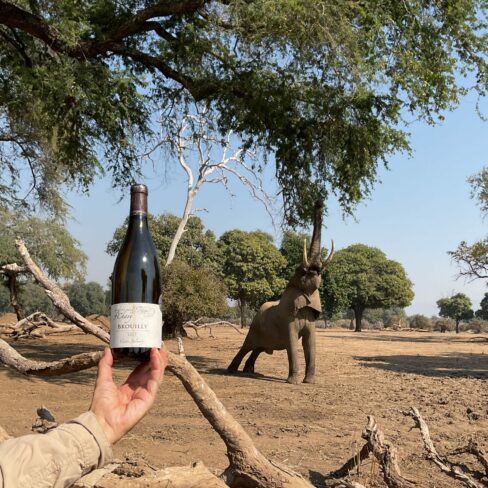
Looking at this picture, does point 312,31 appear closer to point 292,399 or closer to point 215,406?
point 292,399

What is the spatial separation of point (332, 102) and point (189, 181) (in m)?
17.0

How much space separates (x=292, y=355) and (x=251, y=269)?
47.6m

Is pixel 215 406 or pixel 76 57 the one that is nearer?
pixel 215 406

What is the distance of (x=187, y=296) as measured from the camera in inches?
927

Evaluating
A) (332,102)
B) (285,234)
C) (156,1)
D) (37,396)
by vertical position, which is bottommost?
(37,396)

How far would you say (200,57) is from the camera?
1160 centimetres

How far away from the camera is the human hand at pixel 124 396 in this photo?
1.90m

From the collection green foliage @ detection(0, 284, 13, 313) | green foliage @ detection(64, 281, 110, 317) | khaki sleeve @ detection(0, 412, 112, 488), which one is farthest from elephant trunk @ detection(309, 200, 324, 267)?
green foliage @ detection(64, 281, 110, 317)

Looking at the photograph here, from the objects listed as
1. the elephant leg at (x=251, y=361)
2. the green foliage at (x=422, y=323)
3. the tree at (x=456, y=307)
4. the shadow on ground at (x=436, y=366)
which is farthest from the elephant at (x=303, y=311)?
the tree at (x=456, y=307)

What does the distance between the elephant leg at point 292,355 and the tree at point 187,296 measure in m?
10.8

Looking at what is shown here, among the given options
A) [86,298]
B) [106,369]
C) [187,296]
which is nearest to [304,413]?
[106,369]

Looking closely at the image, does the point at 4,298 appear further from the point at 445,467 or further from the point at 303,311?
the point at 445,467

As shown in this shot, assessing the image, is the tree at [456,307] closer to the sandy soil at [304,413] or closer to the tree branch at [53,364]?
the sandy soil at [304,413]

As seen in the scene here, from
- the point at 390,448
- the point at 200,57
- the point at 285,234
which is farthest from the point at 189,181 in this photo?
the point at 390,448
